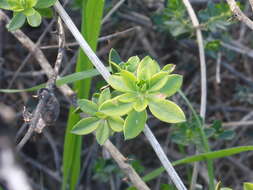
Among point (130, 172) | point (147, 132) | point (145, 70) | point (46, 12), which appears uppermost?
point (46, 12)

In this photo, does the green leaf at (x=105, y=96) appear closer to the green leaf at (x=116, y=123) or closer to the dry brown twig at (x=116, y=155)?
the green leaf at (x=116, y=123)

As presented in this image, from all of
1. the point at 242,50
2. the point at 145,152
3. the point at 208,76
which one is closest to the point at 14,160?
the point at 242,50

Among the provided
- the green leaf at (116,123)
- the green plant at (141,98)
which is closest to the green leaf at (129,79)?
the green plant at (141,98)

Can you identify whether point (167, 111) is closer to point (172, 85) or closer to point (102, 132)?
point (172, 85)

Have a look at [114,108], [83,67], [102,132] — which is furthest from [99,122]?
[83,67]

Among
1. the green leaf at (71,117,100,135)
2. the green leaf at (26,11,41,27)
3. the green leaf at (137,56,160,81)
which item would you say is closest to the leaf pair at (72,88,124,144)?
the green leaf at (71,117,100,135)
